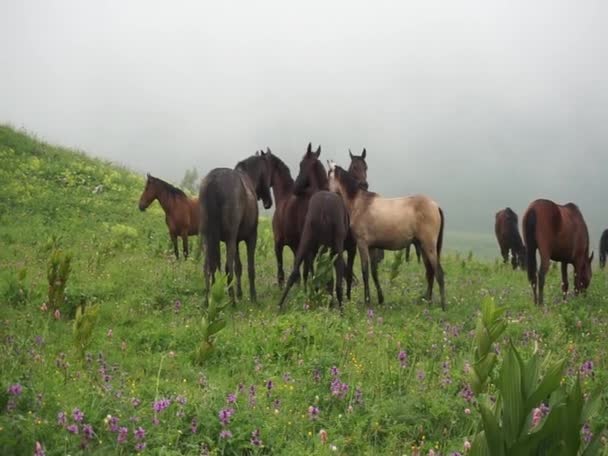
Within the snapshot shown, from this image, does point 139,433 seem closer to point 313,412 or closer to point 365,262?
point 313,412

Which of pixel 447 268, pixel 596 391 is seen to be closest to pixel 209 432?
pixel 596 391

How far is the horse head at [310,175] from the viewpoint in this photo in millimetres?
11070

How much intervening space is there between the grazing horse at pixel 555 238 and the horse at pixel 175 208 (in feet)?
28.1

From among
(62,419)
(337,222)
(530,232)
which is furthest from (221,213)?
(530,232)

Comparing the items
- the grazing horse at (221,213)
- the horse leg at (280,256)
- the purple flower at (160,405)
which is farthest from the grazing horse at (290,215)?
the purple flower at (160,405)

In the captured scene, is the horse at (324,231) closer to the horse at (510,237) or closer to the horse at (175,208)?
the horse at (175,208)

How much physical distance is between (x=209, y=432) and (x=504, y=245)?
1661 centimetres

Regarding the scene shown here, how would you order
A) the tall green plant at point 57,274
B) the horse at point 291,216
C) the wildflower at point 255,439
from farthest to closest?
the horse at point 291,216 < the tall green plant at point 57,274 < the wildflower at point 255,439

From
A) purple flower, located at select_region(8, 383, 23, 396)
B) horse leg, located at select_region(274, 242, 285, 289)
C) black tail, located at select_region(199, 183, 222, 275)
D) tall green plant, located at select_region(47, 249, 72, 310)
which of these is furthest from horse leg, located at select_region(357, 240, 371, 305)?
purple flower, located at select_region(8, 383, 23, 396)

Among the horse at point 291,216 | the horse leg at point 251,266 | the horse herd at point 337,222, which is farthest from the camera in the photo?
the horse at point 291,216

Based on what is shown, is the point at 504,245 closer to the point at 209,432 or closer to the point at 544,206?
the point at 544,206

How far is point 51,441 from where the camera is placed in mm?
3838

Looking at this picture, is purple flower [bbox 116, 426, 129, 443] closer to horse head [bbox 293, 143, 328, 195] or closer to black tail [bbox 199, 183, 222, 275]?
black tail [bbox 199, 183, 222, 275]

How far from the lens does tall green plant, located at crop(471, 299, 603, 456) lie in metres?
2.06
